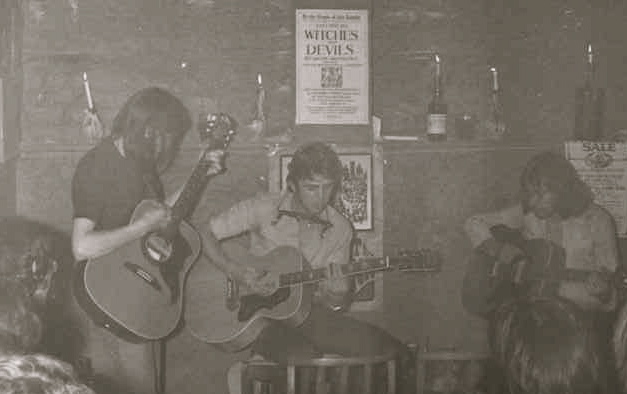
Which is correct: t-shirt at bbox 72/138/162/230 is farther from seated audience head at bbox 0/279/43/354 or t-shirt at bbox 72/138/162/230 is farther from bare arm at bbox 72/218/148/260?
seated audience head at bbox 0/279/43/354

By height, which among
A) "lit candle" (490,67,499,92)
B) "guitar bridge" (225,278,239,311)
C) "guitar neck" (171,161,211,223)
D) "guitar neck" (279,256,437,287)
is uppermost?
"lit candle" (490,67,499,92)

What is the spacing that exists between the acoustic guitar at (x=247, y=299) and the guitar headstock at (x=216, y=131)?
1.20 feet

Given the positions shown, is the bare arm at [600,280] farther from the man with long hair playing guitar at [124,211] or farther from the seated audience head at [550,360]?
the man with long hair playing guitar at [124,211]

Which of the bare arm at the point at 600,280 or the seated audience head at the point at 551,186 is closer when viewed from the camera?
the bare arm at the point at 600,280

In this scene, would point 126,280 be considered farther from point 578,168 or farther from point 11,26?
point 578,168

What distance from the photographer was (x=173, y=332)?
8.15ft

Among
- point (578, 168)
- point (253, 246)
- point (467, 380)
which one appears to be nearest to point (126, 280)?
point (253, 246)

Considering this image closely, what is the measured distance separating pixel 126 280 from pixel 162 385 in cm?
41

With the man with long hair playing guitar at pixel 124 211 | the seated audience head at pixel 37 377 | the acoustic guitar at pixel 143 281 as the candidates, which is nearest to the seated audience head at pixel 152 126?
the man with long hair playing guitar at pixel 124 211

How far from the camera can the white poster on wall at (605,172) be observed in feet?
9.00

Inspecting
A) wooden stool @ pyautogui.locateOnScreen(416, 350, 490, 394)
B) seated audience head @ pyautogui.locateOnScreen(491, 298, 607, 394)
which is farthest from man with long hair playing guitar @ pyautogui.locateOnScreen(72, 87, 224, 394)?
seated audience head @ pyautogui.locateOnScreen(491, 298, 607, 394)

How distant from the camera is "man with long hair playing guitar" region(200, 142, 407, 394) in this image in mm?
2447

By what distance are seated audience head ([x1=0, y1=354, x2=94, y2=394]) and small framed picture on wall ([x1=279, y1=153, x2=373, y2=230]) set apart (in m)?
1.47

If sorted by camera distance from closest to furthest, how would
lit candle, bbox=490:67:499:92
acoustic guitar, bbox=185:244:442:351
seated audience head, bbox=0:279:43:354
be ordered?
seated audience head, bbox=0:279:43:354, acoustic guitar, bbox=185:244:442:351, lit candle, bbox=490:67:499:92
